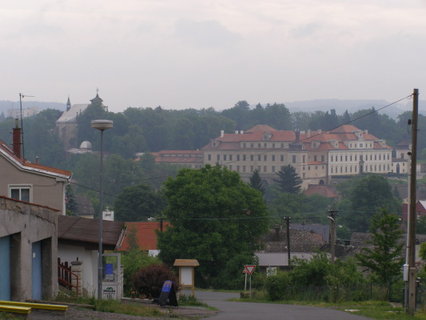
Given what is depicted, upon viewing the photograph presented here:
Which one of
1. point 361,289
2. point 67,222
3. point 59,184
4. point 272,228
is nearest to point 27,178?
point 59,184

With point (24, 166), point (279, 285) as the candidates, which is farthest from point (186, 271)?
point (24, 166)

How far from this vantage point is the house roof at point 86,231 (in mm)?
24125

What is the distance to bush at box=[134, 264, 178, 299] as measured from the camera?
27.5 metres

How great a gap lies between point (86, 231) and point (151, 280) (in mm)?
3067

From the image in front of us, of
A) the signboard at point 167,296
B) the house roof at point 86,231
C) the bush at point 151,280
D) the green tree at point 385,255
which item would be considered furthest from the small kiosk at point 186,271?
the signboard at point 167,296

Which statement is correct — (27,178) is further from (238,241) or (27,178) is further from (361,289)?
(238,241)

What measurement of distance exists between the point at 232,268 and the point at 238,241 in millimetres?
3891

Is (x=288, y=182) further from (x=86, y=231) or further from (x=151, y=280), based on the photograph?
(x=86, y=231)

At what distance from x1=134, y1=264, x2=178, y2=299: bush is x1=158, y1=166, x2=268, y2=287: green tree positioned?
2925 cm

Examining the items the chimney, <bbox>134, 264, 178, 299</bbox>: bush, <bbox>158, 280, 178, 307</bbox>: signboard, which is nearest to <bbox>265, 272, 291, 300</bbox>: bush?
<bbox>134, 264, 178, 299</bbox>: bush

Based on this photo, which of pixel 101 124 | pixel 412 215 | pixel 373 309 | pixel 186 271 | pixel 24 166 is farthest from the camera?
pixel 186 271

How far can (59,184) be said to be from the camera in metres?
30.2

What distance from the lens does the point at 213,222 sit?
201ft

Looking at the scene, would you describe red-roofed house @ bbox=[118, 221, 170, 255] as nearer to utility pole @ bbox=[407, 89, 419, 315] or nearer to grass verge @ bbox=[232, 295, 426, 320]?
grass verge @ bbox=[232, 295, 426, 320]
